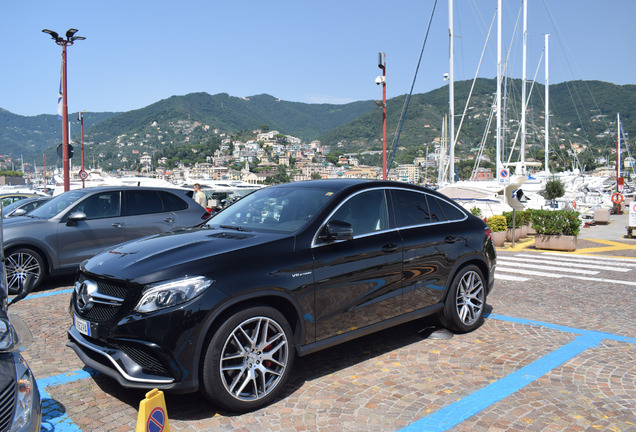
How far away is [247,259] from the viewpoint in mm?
3682

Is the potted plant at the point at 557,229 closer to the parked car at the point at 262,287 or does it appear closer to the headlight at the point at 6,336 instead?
the parked car at the point at 262,287

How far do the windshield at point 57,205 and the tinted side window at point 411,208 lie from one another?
5.71 meters

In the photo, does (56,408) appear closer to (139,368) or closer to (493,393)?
(139,368)

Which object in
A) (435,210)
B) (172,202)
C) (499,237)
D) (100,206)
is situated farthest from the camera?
(499,237)

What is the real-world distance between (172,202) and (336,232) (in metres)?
5.67

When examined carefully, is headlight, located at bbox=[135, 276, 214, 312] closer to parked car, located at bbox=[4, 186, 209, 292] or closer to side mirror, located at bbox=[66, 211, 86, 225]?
parked car, located at bbox=[4, 186, 209, 292]

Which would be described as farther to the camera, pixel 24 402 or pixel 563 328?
pixel 563 328

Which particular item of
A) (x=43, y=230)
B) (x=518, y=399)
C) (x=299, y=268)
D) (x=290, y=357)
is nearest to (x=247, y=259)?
(x=299, y=268)

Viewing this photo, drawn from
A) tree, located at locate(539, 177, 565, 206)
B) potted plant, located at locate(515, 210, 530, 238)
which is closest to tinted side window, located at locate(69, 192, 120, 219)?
potted plant, located at locate(515, 210, 530, 238)

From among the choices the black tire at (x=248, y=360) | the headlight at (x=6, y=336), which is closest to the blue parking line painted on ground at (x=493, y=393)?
the black tire at (x=248, y=360)

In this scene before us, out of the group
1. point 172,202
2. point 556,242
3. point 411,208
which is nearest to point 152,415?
point 411,208

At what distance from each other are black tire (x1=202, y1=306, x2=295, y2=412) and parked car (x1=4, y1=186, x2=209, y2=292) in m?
4.09

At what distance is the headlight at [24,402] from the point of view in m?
2.09

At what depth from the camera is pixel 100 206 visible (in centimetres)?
826
